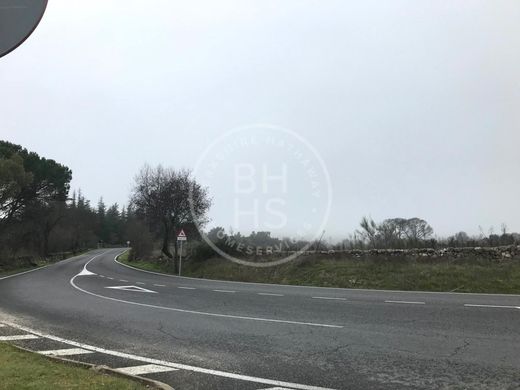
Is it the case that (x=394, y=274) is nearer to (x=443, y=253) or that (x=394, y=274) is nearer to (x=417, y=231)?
(x=443, y=253)

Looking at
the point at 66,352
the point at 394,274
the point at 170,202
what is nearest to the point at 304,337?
the point at 66,352

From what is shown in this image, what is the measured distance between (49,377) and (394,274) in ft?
60.0

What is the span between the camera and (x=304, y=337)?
8.98 m

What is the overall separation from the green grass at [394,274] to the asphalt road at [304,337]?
4822mm

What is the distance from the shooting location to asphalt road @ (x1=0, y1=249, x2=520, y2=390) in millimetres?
6293

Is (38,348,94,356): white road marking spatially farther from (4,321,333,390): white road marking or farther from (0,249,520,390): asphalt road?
(0,249,520,390): asphalt road

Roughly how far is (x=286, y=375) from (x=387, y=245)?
68.8ft

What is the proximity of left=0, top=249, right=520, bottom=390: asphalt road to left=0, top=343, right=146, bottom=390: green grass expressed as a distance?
2.32 ft

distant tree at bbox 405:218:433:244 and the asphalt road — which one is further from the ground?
distant tree at bbox 405:218:433:244

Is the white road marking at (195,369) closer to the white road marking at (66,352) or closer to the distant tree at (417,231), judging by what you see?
the white road marking at (66,352)

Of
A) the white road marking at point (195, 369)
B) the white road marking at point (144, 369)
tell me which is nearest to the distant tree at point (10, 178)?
the white road marking at point (195, 369)

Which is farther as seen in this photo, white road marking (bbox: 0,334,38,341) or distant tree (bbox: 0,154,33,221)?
distant tree (bbox: 0,154,33,221)

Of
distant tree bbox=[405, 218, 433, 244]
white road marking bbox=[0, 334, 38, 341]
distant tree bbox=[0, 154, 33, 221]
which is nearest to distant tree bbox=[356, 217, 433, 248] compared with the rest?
distant tree bbox=[405, 218, 433, 244]

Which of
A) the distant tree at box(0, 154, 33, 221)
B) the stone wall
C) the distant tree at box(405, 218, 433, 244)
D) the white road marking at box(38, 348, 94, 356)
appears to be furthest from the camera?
the distant tree at box(0, 154, 33, 221)
